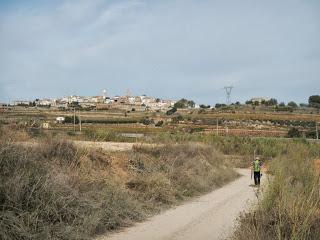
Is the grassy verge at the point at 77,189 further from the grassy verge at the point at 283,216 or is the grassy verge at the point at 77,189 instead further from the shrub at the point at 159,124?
the shrub at the point at 159,124

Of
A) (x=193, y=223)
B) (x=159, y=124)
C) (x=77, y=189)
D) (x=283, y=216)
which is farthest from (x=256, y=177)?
(x=159, y=124)

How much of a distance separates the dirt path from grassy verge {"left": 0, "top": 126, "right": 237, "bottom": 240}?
0.69 m

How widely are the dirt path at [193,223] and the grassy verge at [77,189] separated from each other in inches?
27.0

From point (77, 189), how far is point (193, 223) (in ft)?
12.4

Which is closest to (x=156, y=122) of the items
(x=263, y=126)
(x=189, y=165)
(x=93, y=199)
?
(x=263, y=126)

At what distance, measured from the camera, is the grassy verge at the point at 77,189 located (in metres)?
12.1

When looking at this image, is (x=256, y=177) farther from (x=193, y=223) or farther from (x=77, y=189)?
(x=77, y=189)

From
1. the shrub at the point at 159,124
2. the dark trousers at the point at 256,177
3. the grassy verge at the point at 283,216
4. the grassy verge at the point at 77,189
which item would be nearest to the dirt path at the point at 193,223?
the grassy verge at the point at 77,189

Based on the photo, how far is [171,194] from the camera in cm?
2105

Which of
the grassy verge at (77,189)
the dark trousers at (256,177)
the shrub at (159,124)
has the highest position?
the grassy verge at (77,189)

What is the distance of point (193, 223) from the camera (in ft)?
51.5

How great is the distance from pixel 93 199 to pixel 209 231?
3.67m

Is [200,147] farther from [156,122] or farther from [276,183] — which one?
[156,122]

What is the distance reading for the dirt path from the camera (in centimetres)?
1362
